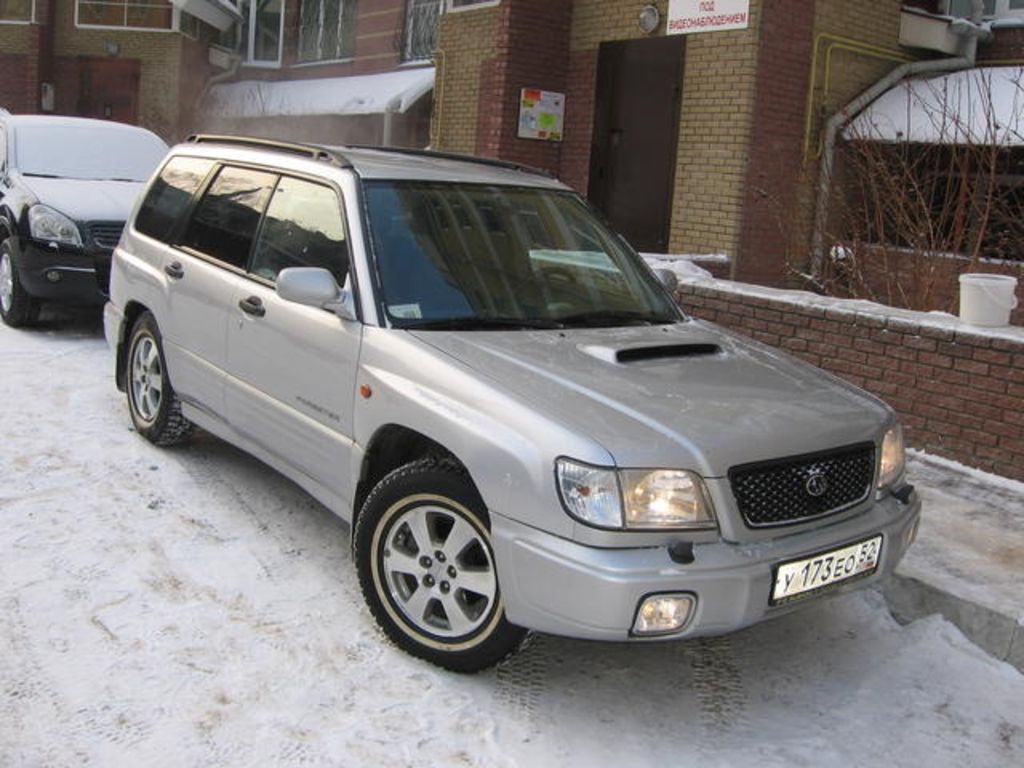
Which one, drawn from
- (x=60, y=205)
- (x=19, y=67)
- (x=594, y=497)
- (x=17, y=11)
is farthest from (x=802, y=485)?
(x=17, y=11)

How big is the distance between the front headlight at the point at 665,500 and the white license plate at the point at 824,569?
1.01 ft

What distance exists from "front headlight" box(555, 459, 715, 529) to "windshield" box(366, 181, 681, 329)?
1.05m

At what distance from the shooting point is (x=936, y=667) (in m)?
3.95

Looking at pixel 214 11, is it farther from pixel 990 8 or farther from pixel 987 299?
pixel 987 299

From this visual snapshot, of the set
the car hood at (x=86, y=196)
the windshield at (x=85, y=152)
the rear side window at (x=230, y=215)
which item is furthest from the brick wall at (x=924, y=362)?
the windshield at (x=85, y=152)

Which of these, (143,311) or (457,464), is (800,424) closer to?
(457,464)

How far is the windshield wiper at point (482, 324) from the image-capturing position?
3.96 meters

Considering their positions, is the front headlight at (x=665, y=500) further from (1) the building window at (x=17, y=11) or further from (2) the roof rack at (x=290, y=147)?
(1) the building window at (x=17, y=11)

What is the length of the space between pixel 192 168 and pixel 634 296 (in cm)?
256

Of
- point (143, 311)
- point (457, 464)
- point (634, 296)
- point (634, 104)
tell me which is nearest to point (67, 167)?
point (143, 311)

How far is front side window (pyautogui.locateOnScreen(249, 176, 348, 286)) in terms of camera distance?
14.2 ft

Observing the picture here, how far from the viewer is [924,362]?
6008mm

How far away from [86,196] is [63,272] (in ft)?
2.78

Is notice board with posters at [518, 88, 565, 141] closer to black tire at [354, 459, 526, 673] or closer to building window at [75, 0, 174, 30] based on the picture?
black tire at [354, 459, 526, 673]
